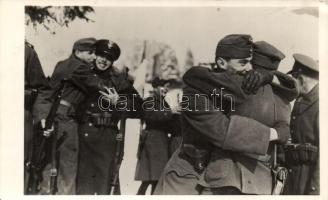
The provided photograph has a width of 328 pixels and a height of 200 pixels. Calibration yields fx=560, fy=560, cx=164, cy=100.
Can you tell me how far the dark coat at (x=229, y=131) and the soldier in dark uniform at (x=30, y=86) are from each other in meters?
0.89

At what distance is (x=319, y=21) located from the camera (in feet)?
11.9

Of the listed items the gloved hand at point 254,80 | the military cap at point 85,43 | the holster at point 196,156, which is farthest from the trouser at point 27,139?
the gloved hand at point 254,80

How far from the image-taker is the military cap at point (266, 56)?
3.57m

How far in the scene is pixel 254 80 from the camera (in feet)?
11.6

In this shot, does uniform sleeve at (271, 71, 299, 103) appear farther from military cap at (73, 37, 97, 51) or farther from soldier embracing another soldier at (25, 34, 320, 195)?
military cap at (73, 37, 97, 51)

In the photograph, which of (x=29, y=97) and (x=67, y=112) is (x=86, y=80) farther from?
(x=29, y=97)

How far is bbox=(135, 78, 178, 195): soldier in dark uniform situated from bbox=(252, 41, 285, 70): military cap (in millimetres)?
598

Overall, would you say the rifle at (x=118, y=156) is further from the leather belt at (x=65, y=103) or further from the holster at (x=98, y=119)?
the leather belt at (x=65, y=103)

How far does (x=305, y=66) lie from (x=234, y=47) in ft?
1.57

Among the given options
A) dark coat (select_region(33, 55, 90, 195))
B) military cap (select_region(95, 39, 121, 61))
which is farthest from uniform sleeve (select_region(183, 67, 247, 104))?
dark coat (select_region(33, 55, 90, 195))
